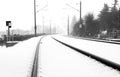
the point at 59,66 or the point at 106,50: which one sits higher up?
the point at 106,50

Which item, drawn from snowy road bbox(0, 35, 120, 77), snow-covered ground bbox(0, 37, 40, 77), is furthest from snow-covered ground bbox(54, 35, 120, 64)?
snow-covered ground bbox(0, 37, 40, 77)

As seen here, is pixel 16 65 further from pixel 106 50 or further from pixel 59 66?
pixel 106 50

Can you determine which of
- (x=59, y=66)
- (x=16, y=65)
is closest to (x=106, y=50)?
(x=59, y=66)

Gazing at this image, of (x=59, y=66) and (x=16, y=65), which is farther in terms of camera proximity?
(x=16, y=65)

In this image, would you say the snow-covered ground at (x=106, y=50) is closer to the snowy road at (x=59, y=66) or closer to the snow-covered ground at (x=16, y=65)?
the snowy road at (x=59, y=66)

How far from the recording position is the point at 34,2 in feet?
Answer: 169

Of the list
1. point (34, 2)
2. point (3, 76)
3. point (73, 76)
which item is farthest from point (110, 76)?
point (34, 2)

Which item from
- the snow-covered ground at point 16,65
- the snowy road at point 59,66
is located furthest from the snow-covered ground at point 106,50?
the snow-covered ground at point 16,65

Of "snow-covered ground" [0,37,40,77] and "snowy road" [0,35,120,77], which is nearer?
"snowy road" [0,35,120,77]

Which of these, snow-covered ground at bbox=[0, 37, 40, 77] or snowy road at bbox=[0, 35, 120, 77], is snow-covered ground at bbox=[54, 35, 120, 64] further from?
snow-covered ground at bbox=[0, 37, 40, 77]

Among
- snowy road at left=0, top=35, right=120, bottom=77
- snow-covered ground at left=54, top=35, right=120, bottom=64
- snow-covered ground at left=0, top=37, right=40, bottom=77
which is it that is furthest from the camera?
snow-covered ground at left=54, top=35, right=120, bottom=64

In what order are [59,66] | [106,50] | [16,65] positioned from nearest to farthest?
[59,66] → [16,65] → [106,50]

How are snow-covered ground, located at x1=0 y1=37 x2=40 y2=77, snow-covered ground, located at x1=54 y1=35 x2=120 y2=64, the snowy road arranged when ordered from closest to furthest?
the snowy road < snow-covered ground, located at x1=0 y1=37 x2=40 y2=77 < snow-covered ground, located at x1=54 y1=35 x2=120 y2=64

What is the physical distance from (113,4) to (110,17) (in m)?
13.0
